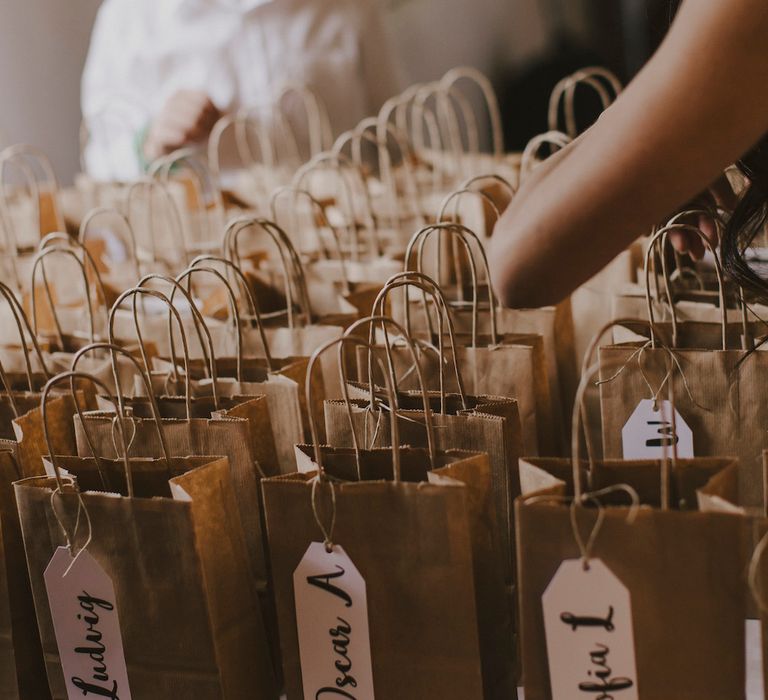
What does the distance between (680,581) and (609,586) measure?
5cm

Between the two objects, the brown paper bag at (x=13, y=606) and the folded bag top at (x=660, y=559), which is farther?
the brown paper bag at (x=13, y=606)

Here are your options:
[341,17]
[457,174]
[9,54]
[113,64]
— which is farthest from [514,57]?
[9,54]

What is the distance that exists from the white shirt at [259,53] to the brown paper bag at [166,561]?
1796 millimetres

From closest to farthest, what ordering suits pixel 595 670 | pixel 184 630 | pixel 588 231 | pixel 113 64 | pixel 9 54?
pixel 588 231 < pixel 595 670 < pixel 184 630 < pixel 113 64 < pixel 9 54

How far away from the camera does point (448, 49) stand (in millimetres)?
2568

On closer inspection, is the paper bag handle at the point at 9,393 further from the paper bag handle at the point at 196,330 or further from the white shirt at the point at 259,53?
the white shirt at the point at 259,53

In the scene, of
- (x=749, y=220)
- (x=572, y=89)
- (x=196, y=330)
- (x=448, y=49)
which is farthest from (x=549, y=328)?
(x=448, y=49)

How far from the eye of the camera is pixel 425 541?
2.48ft

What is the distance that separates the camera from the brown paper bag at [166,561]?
31.9 inches

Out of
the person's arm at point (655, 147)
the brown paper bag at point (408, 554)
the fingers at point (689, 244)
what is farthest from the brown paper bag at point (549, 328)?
the person's arm at point (655, 147)

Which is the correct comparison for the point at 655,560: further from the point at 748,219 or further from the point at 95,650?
the point at 95,650

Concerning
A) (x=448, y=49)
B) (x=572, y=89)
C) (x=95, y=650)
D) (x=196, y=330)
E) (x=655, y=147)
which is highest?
(x=448, y=49)

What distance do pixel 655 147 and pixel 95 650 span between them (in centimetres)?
66

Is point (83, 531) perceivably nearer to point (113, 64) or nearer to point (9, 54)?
point (113, 64)
